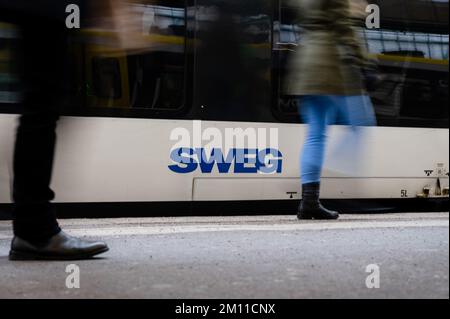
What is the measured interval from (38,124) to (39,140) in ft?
0.23

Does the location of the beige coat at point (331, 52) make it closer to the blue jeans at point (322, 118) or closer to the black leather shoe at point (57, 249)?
the blue jeans at point (322, 118)

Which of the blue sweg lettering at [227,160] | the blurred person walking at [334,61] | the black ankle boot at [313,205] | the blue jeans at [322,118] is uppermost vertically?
the blurred person walking at [334,61]

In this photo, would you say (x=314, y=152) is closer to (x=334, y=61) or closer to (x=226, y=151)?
(x=334, y=61)

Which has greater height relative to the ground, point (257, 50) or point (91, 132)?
point (257, 50)

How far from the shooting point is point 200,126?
630cm

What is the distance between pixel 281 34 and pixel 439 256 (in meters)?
3.78

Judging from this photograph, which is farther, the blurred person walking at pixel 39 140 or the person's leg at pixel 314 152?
the person's leg at pixel 314 152

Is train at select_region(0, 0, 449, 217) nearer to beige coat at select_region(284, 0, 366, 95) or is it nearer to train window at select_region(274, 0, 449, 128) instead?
train window at select_region(274, 0, 449, 128)

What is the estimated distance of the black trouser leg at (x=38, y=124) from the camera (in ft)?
10.8

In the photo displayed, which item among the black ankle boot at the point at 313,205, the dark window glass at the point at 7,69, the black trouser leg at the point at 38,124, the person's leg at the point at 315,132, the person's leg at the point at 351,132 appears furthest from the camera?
the dark window glass at the point at 7,69

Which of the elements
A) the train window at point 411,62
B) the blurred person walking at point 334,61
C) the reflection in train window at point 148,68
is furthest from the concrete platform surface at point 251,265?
the train window at point 411,62
